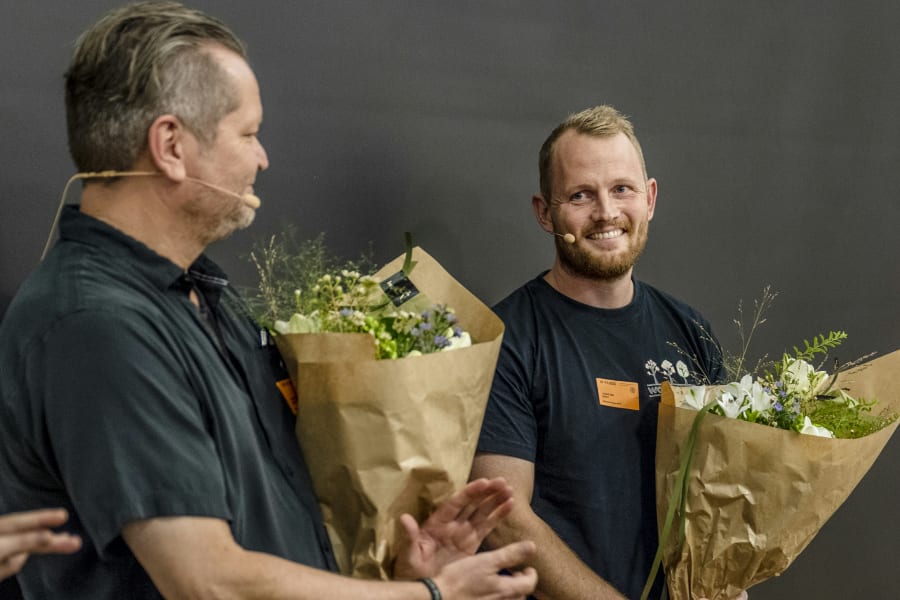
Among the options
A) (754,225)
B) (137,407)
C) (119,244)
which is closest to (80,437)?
(137,407)

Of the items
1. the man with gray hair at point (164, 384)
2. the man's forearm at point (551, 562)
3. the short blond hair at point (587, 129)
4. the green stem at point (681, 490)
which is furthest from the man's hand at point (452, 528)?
the short blond hair at point (587, 129)

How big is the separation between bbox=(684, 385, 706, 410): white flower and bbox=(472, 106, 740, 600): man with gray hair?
174 mm

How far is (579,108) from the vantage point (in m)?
2.60

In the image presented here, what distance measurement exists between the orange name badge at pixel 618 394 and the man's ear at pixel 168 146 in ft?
3.47

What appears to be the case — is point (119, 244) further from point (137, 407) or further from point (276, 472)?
point (276, 472)

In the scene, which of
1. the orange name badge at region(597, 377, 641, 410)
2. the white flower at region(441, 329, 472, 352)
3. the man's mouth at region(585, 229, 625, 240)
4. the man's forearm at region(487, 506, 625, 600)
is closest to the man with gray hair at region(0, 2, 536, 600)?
the white flower at region(441, 329, 472, 352)

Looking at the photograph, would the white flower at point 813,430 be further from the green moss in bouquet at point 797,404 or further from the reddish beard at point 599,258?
the reddish beard at point 599,258

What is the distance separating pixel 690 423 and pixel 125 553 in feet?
3.60

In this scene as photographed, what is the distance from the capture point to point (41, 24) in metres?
1.84

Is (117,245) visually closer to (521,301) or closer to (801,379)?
(521,301)

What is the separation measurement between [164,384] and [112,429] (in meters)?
0.09

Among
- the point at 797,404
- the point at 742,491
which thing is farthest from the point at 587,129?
the point at 742,491

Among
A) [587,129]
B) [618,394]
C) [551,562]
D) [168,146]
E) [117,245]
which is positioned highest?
[587,129]

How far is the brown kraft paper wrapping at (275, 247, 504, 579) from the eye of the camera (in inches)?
58.4
